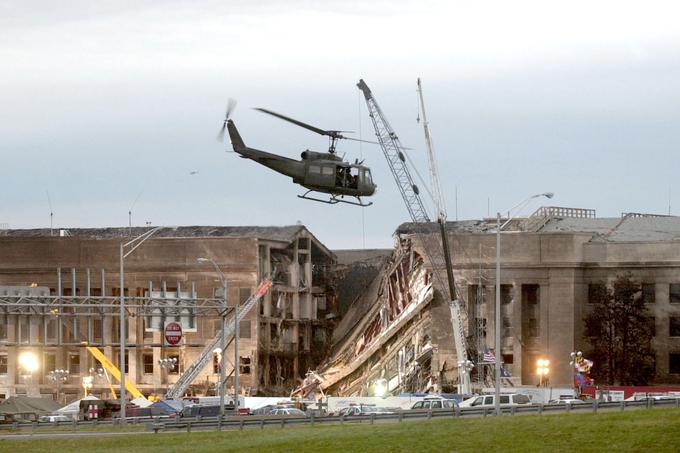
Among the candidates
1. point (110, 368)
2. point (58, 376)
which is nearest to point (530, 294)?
point (110, 368)

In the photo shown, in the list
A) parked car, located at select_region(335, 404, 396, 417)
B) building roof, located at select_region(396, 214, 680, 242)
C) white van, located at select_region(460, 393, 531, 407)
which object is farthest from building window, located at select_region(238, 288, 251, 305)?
white van, located at select_region(460, 393, 531, 407)

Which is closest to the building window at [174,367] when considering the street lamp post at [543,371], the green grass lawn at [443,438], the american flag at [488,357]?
the american flag at [488,357]

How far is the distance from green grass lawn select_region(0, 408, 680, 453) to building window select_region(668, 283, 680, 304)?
197 feet

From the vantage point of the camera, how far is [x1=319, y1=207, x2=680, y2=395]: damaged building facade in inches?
5930

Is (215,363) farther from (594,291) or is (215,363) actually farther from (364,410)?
(364,410)

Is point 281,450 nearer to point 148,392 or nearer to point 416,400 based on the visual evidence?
point 416,400

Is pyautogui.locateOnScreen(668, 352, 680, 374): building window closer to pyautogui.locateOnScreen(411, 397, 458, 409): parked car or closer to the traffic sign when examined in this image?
pyautogui.locateOnScreen(411, 397, 458, 409): parked car

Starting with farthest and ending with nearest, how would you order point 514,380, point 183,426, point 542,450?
point 514,380
point 183,426
point 542,450

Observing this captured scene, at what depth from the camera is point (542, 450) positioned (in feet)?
268

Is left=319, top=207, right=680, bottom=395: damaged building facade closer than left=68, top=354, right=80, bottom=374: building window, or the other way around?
left=319, top=207, right=680, bottom=395: damaged building facade

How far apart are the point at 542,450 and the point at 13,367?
8814 centimetres

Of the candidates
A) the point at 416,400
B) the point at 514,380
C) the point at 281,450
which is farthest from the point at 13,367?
the point at 281,450

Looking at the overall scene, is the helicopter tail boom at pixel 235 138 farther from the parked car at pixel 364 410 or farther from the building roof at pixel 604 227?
the building roof at pixel 604 227

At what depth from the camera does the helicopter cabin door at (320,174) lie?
118438 millimetres
